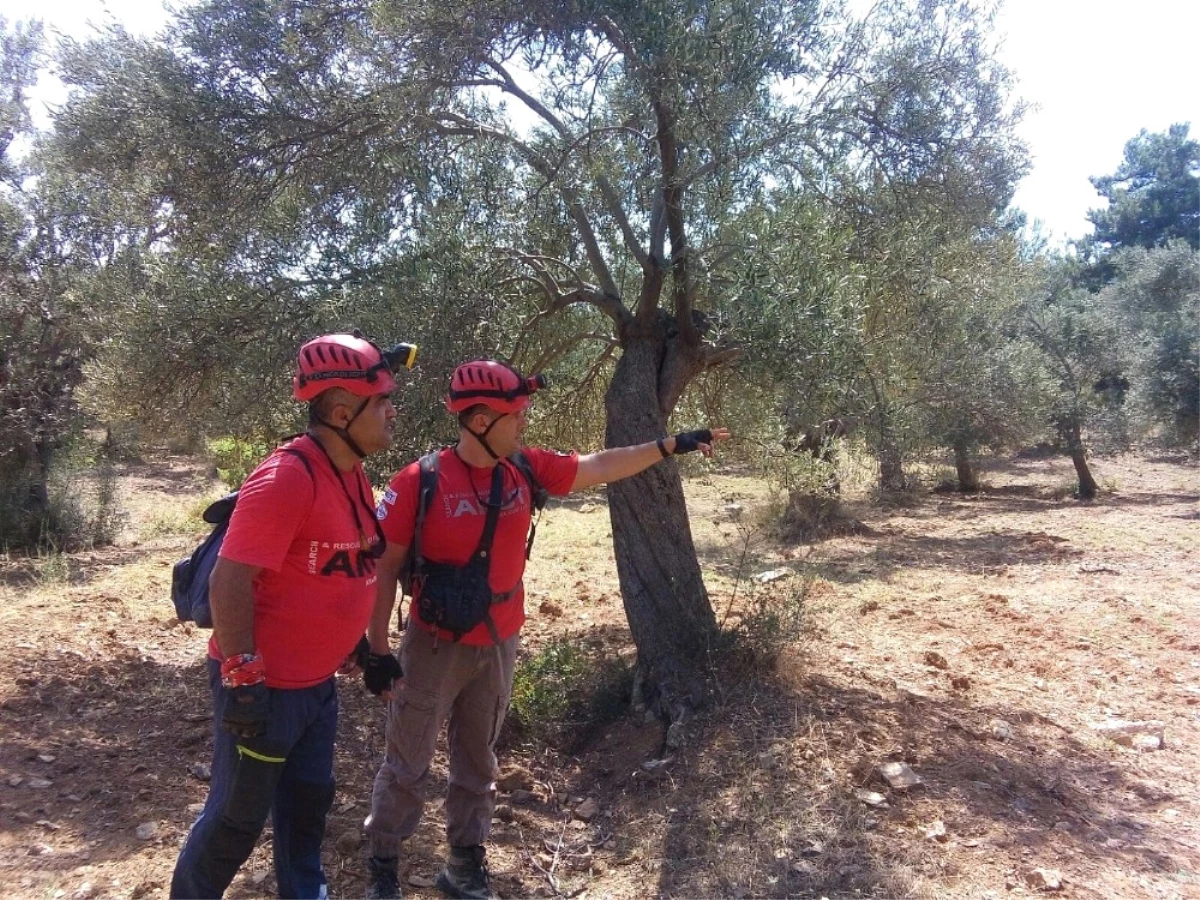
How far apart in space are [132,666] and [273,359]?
2.40m

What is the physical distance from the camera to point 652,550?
17.4 feet

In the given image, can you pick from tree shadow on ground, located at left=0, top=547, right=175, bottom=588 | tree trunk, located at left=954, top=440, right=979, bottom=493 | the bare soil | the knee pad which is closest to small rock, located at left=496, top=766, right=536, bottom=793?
the bare soil

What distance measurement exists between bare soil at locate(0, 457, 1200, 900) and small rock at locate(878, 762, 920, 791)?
0.12ft

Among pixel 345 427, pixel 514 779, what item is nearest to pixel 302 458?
Answer: pixel 345 427

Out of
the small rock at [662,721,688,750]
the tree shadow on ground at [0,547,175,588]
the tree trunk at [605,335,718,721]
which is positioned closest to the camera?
the small rock at [662,721,688,750]

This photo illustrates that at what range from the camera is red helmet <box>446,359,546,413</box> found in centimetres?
318

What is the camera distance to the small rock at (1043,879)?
348 centimetres

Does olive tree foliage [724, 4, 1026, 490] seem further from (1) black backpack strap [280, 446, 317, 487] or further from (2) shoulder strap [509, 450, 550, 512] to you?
(1) black backpack strap [280, 446, 317, 487]

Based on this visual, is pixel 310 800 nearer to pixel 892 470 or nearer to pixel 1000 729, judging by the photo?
pixel 1000 729

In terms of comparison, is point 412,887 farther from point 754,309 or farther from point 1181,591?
point 1181,591

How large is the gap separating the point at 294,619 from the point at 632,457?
1.50 metres

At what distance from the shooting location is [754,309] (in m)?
4.45

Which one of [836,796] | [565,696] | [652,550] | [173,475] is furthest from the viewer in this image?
[173,475]

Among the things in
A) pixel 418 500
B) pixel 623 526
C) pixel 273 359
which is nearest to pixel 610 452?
pixel 418 500
